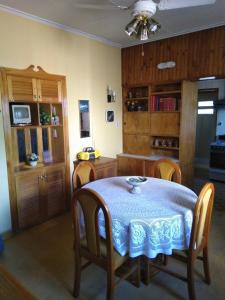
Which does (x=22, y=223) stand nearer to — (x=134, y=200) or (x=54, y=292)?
(x=54, y=292)

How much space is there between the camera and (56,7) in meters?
2.61

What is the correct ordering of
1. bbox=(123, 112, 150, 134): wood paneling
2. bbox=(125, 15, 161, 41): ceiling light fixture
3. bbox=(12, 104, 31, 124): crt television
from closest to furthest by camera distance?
bbox=(125, 15, 161, 41): ceiling light fixture, bbox=(12, 104, 31, 124): crt television, bbox=(123, 112, 150, 134): wood paneling

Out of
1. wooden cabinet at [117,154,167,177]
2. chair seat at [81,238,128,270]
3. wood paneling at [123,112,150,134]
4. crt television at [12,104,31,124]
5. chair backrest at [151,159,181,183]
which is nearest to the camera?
chair seat at [81,238,128,270]

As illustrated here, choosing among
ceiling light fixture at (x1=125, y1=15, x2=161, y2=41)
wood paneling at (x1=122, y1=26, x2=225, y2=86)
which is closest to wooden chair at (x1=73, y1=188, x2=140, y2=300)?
ceiling light fixture at (x1=125, y1=15, x2=161, y2=41)

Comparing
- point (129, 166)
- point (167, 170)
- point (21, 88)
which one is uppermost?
point (21, 88)

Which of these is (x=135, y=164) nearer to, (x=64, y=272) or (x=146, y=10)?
(x=64, y=272)

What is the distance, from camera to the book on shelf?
150 inches

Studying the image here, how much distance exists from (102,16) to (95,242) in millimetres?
2670

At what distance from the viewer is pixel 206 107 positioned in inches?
238

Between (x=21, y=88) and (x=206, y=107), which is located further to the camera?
(x=206, y=107)

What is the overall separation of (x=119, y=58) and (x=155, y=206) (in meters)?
3.25

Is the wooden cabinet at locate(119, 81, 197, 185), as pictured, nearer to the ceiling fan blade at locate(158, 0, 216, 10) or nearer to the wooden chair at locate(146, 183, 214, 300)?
the ceiling fan blade at locate(158, 0, 216, 10)

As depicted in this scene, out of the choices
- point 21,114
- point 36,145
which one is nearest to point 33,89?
point 21,114

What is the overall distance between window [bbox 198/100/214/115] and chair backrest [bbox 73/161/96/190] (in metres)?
4.50
